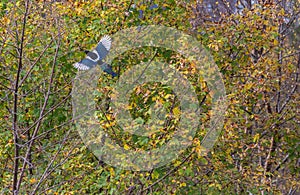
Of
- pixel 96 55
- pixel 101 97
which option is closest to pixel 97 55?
pixel 96 55

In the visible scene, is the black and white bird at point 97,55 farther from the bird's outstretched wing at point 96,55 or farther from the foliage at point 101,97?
the foliage at point 101,97

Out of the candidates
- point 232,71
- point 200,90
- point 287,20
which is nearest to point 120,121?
point 200,90

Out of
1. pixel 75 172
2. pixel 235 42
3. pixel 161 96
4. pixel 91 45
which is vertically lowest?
pixel 75 172

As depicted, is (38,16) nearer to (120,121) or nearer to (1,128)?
(1,128)

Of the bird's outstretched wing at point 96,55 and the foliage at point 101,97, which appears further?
the bird's outstretched wing at point 96,55

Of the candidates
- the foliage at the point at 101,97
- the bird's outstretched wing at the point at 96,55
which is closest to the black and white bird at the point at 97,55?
the bird's outstretched wing at the point at 96,55

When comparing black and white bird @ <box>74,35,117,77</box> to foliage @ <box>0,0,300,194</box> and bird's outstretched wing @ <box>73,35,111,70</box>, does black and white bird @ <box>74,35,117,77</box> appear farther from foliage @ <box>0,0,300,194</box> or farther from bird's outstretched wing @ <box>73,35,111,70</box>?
foliage @ <box>0,0,300,194</box>

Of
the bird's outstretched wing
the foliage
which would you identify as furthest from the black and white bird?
the foliage

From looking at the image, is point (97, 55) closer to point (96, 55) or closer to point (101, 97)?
point (96, 55)

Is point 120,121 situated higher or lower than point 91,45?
lower
